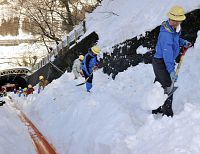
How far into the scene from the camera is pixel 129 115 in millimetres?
7664

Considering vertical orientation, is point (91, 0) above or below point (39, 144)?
above

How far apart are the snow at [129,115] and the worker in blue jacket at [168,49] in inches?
19.7

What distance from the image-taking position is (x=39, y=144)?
900 cm

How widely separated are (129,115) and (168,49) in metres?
1.78

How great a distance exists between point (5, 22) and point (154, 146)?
113 meters

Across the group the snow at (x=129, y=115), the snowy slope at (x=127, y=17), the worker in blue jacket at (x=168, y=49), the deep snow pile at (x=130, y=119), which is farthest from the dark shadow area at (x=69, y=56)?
the worker in blue jacket at (x=168, y=49)

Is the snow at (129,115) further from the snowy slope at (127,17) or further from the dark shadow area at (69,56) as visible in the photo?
the dark shadow area at (69,56)

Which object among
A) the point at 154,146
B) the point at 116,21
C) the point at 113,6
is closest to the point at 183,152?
the point at 154,146

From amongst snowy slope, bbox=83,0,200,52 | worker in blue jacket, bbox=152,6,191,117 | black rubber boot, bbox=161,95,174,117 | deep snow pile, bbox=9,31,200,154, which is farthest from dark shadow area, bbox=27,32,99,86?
black rubber boot, bbox=161,95,174,117

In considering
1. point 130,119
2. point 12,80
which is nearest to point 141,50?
point 130,119

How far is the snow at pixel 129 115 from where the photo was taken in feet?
18.4

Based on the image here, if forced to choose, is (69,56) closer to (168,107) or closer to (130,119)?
(130,119)

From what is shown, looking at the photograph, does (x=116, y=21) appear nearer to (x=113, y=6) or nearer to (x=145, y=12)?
(x=113, y=6)

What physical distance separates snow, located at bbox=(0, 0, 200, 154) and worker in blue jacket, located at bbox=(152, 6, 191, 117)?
0.50 m
